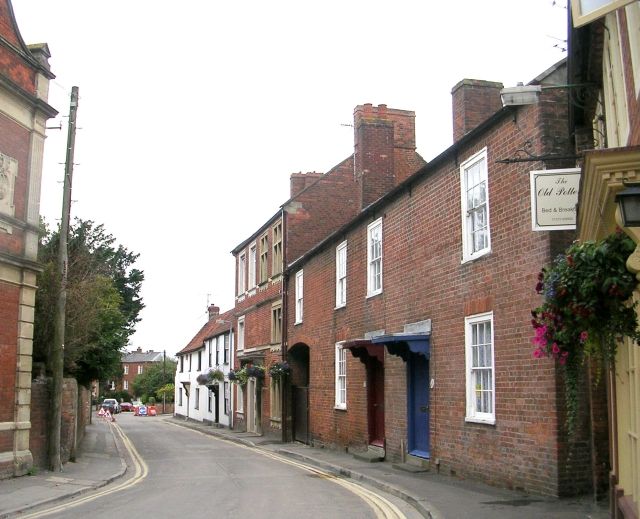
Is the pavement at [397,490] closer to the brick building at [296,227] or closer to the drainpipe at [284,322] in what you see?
the drainpipe at [284,322]

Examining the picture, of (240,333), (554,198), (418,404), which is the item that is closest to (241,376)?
(240,333)

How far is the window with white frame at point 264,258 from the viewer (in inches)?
1300

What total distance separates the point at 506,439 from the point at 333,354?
35.7 ft

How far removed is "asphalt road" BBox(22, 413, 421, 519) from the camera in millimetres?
11242

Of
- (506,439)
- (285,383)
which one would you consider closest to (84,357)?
(285,383)

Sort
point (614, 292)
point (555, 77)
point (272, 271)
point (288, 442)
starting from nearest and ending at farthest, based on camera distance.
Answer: point (614, 292) → point (555, 77) → point (288, 442) → point (272, 271)

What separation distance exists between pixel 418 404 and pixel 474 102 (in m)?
6.79

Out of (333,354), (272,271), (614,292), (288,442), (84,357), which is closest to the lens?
(614,292)

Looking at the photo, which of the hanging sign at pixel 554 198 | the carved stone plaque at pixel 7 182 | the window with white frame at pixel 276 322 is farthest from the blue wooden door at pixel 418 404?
the window with white frame at pixel 276 322

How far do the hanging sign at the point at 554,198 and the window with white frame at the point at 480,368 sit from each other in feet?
A: 11.9

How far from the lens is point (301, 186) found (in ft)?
109

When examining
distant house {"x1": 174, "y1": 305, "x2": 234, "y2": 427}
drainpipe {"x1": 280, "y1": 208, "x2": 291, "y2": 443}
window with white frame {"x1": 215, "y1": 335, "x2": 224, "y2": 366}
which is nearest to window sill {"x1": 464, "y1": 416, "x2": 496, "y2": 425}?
drainpipe {"x1": 280, "y1": 208, "x2": 291, "y2": 443}

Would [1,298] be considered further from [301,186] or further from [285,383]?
[301,186]

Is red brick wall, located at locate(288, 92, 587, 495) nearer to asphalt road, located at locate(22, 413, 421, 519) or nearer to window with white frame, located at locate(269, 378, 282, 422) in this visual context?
asphalt road, located at locate(22, 413, 421, 519)
